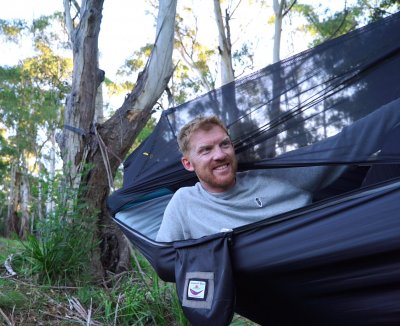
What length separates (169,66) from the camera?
14.3 feet

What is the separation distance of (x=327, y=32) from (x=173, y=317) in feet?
33.3

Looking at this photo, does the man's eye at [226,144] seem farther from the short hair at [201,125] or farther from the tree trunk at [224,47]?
Result: the tree trunk at [224,47]

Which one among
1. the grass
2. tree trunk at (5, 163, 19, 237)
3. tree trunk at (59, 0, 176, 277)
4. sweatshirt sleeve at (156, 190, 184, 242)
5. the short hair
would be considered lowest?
the grass

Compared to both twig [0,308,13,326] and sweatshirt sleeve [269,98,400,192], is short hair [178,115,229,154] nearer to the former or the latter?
sweatshirt sleeve [269,98,400,192]

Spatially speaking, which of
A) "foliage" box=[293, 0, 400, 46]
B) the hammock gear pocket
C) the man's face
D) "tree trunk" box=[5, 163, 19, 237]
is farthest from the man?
"tree trunk" box=[5, 163, 19, 237]

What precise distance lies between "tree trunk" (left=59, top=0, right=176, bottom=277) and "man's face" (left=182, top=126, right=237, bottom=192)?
5.14 feet

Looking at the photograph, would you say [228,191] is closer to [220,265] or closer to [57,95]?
[220,265]

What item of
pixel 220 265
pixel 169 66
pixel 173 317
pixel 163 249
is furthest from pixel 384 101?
pixel 169 66

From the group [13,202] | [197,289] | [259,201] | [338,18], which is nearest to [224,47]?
[338,18]

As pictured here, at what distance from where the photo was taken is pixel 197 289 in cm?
158

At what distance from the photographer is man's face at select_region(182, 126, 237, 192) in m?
1.91

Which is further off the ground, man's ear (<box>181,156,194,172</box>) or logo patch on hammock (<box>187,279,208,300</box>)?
man's ear (<box>181,156,194,172</box>)

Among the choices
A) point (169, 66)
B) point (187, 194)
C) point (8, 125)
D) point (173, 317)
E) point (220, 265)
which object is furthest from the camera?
point (8, 125)

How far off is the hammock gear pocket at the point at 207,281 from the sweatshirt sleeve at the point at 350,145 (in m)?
0.45
